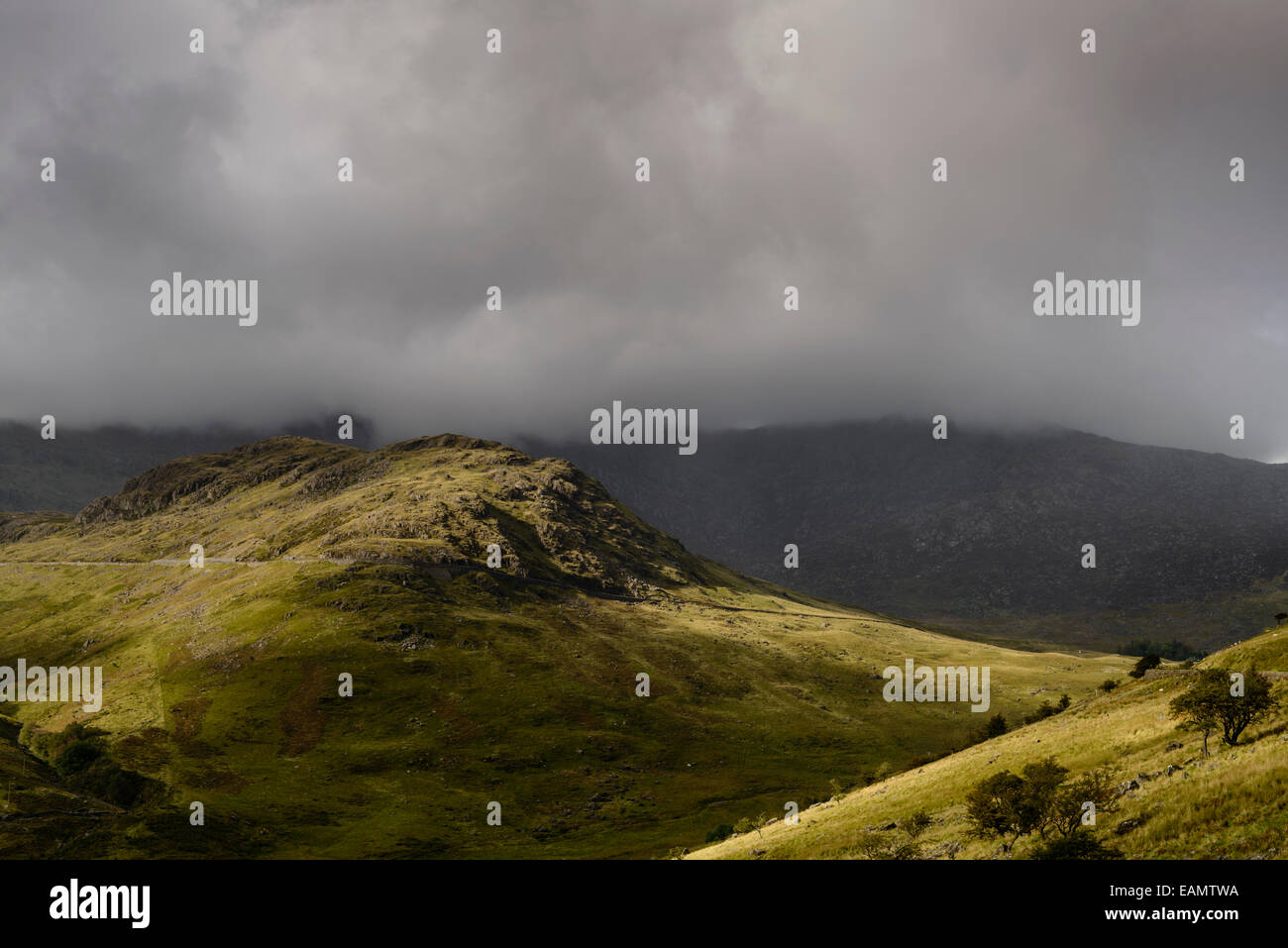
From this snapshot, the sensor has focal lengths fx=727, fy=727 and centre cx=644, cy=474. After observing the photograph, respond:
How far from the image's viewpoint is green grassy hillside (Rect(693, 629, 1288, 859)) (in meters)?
29.4

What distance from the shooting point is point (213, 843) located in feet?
325

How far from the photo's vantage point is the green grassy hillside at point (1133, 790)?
29359mm

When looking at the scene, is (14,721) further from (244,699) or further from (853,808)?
(853,808)
